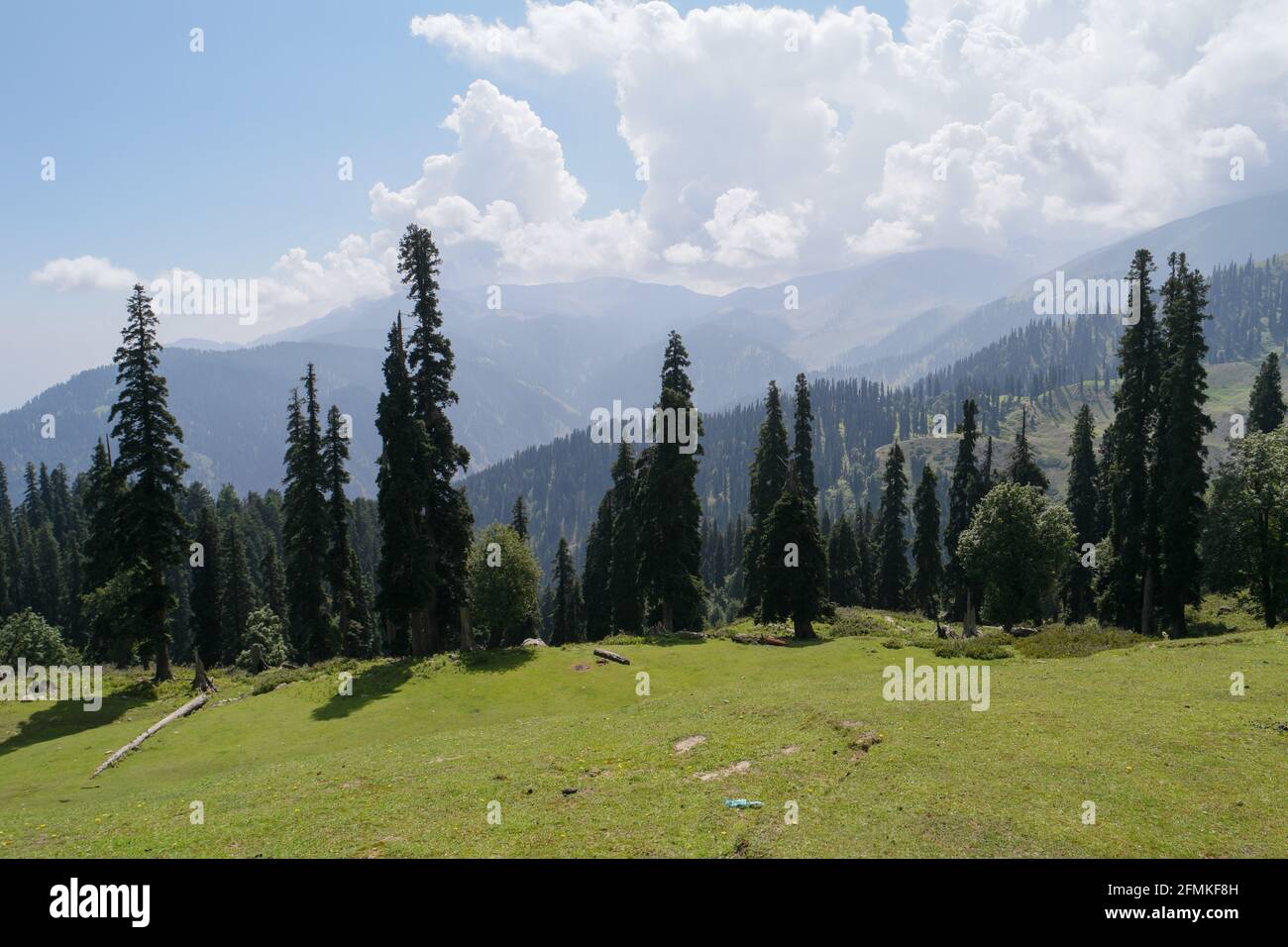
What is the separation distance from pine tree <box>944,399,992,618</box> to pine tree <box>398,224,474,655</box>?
40738 mm

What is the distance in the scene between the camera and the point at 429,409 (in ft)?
147

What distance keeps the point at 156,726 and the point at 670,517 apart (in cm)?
3379

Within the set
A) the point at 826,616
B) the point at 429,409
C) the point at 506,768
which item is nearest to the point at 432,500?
the point at 429,409

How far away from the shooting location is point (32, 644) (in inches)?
2383

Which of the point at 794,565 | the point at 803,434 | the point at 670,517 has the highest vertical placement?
the point at 803,434

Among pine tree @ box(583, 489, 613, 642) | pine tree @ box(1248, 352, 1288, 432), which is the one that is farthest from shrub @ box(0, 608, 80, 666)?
pine tree @ box(1248, 352, 1288, 432)

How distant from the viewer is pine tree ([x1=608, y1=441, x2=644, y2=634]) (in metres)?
65.1

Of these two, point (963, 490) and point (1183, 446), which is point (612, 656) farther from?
point (963, 490)

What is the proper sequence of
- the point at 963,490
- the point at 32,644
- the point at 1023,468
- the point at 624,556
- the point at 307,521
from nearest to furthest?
1. the point at 307,521
2. the point at 32,644
3. the point at 963,490
4. the point at 1023,468
5. the point at 624,556

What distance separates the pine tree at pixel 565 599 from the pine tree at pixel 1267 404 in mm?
68278

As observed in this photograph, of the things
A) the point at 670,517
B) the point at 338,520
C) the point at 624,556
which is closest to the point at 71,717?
the point at 338,520

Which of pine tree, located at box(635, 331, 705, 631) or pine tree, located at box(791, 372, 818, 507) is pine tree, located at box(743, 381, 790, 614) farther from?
pine tree, located at box(635, 331, 705, 631)

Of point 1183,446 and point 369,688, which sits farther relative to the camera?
point 1183,446
